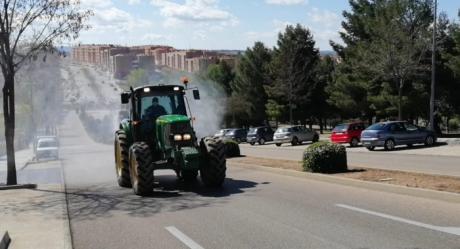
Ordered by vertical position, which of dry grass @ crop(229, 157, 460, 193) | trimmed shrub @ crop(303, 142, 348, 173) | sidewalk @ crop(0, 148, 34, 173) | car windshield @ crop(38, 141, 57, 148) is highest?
trimmed shrub @ crop(303, 142, 348, 173)

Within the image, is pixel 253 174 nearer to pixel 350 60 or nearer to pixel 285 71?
pixel 350 60

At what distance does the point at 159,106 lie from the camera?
15.6m

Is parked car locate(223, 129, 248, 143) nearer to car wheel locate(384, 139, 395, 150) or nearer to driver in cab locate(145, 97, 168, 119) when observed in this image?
car wheel locate(384, 139, 395, 150)

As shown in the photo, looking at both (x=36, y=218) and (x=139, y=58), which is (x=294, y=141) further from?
(x=139, y=58)

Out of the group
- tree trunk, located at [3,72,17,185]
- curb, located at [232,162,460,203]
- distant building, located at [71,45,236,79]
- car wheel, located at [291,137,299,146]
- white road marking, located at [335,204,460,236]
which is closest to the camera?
white road marking, located at [335,204,460,236]

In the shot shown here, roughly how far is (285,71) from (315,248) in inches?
2154

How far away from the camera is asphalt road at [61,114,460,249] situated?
8281 millimetres

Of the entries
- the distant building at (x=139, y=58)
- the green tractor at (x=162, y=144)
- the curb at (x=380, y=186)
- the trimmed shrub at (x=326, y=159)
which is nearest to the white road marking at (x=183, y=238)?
the green tractor at (x=162, y=144)

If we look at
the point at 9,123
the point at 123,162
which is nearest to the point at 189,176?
the point at 123,162

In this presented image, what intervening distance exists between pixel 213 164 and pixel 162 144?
1378mm

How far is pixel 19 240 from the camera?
899 cm

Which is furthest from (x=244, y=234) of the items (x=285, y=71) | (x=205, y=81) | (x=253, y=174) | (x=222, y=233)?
(x=205, y=81)

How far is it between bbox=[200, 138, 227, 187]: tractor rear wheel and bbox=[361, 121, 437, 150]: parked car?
18229mm

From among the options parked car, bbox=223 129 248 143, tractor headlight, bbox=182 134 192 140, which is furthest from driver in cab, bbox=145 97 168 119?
parked car, bbox=223 129 248 143
